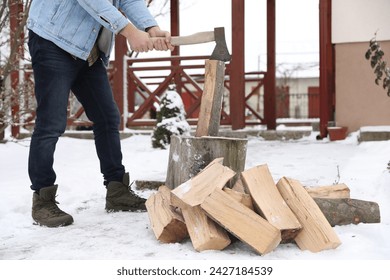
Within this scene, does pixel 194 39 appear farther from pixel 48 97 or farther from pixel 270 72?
pixel 270 72

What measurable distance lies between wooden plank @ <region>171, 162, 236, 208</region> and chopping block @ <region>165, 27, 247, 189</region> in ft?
1.06

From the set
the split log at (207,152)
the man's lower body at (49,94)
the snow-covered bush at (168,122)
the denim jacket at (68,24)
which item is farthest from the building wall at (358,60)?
the denim jacket at (68,24)

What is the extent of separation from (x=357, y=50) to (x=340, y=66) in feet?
1.07

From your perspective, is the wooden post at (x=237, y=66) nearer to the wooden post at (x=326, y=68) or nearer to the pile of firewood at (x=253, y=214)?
the wooden post at (x=326, y=68)

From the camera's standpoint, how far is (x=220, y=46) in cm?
284

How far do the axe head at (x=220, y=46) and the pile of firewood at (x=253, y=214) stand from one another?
0.73 m

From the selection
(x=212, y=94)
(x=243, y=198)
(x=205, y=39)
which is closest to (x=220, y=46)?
(x=205, y=39)

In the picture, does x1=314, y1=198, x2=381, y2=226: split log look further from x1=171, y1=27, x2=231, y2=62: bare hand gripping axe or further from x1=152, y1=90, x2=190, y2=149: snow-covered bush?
x1=152, y1=90, x2=190, y2=149: snow-covered bush

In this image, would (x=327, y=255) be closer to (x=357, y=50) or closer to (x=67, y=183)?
(x=67, y=183)

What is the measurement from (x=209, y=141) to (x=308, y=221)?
2.79 feet

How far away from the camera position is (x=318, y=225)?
215 cm

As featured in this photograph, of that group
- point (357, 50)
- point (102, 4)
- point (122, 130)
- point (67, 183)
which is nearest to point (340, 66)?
point (357, 50)

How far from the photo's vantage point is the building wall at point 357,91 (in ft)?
22.6

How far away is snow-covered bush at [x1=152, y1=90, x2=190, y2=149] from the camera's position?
6.66 metres
